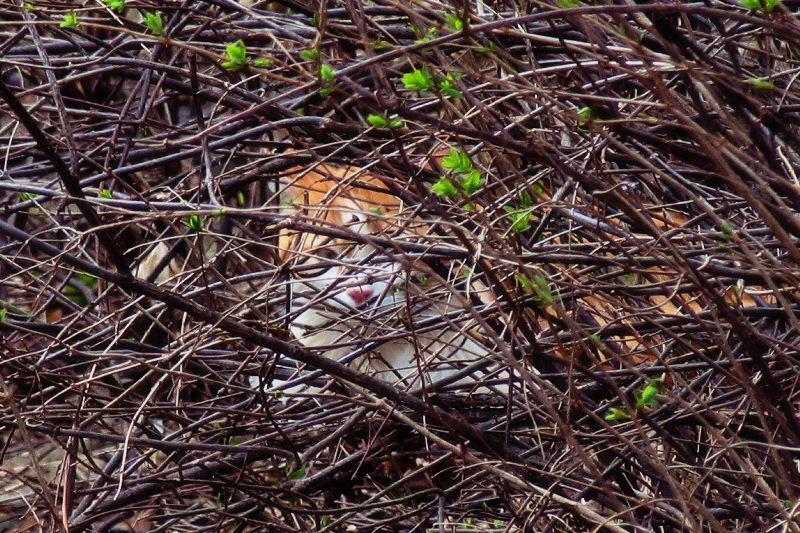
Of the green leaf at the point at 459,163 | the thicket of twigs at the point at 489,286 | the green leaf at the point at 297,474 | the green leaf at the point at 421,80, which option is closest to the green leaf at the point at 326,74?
the thicket of twigs at the point at 489,286

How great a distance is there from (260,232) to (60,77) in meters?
1.02

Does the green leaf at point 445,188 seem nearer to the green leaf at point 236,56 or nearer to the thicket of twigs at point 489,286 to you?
the thicket of twigs at point 489,286

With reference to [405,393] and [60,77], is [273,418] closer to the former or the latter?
[405,393]

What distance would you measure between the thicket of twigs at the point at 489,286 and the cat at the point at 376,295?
2.4 inches

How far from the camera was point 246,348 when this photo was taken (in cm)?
251

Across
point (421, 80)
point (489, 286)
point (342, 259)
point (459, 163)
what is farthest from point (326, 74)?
point (342, 259)

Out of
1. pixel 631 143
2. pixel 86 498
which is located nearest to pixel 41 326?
pixel 86 498

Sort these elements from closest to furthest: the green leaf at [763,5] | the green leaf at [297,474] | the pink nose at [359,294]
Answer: the green leaf at [763,5] < the green leaf at [297,474] < the pink nose at [359,294]

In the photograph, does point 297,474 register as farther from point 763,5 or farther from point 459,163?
point 763,5

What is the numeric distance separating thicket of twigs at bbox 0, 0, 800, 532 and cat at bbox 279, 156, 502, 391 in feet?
0.20

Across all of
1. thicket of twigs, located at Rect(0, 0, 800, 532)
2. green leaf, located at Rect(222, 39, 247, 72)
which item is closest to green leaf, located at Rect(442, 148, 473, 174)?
thicket of twigs, located at Rect(0, 0, 800, 532)

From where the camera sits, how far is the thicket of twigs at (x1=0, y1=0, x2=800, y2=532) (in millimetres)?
1626

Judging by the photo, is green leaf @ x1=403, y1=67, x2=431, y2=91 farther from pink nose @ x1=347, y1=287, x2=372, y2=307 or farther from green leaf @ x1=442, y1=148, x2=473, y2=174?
pink nose @ x1=347, y1=287, x2=372, y2=307

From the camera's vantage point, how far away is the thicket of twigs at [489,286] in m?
1.63
